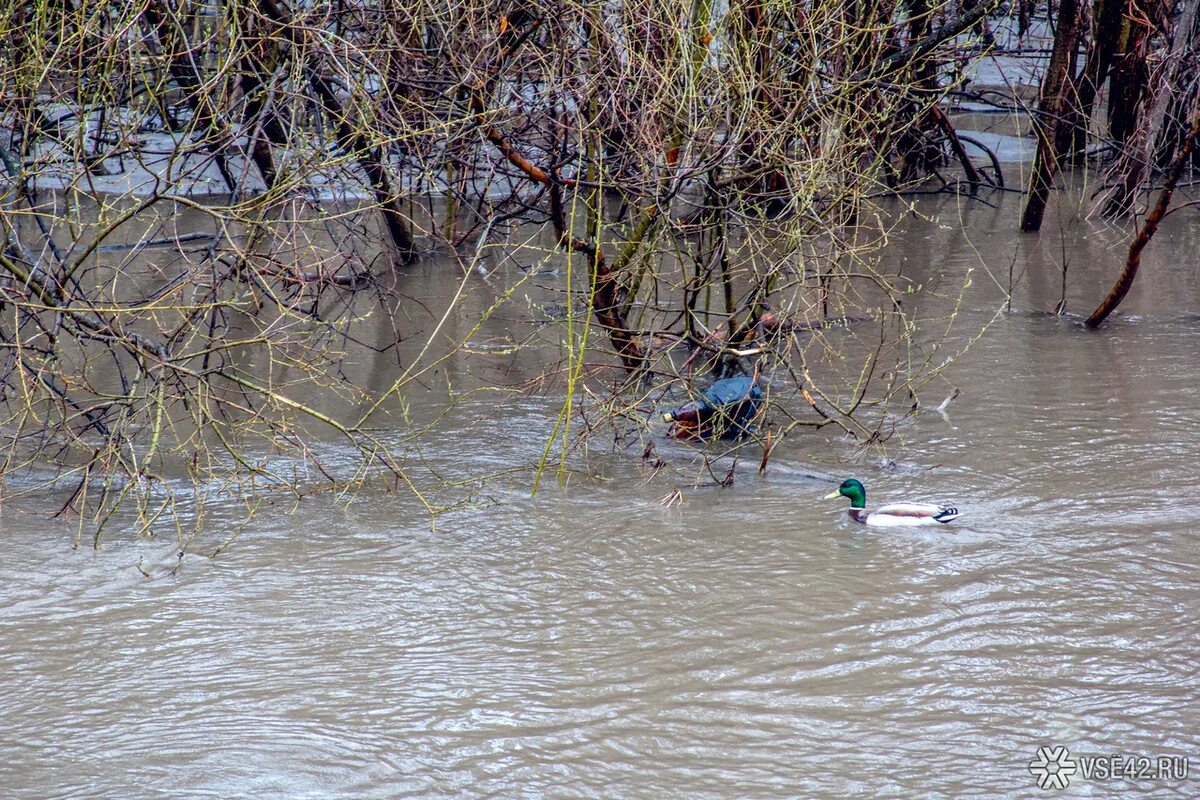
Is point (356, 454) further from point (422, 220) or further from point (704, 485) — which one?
point (422, 220)

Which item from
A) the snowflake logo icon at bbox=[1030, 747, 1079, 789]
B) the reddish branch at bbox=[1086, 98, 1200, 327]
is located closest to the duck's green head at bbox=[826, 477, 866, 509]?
the snowflake logo icon at bbox=[1030, 747, 1079, 789]

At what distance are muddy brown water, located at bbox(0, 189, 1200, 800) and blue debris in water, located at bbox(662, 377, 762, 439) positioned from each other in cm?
31

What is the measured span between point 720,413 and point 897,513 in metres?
1.35

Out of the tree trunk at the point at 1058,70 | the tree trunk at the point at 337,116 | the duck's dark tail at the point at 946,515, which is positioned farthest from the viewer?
the tree trunk at the point at 1058,70

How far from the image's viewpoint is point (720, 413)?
7.13m

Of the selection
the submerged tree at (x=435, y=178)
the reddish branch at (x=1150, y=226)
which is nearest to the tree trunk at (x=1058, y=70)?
the reddish branch at (x=1150, y=226)

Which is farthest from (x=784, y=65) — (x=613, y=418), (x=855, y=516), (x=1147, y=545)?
(x=1147, y=545)

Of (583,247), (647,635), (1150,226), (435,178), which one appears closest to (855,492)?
(647,635)

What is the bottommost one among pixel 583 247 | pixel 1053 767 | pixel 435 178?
pixel 1053 767

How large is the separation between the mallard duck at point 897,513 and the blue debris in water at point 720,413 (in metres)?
0.99

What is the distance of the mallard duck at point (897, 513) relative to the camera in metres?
6.13

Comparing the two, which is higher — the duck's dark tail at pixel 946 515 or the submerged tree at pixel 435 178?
the submerged tree at pixel 435 178

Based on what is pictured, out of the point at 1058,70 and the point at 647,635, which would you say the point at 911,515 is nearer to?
the point at 647,635

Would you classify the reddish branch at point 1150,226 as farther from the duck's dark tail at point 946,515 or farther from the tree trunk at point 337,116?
the tree trunk at point 337,116
